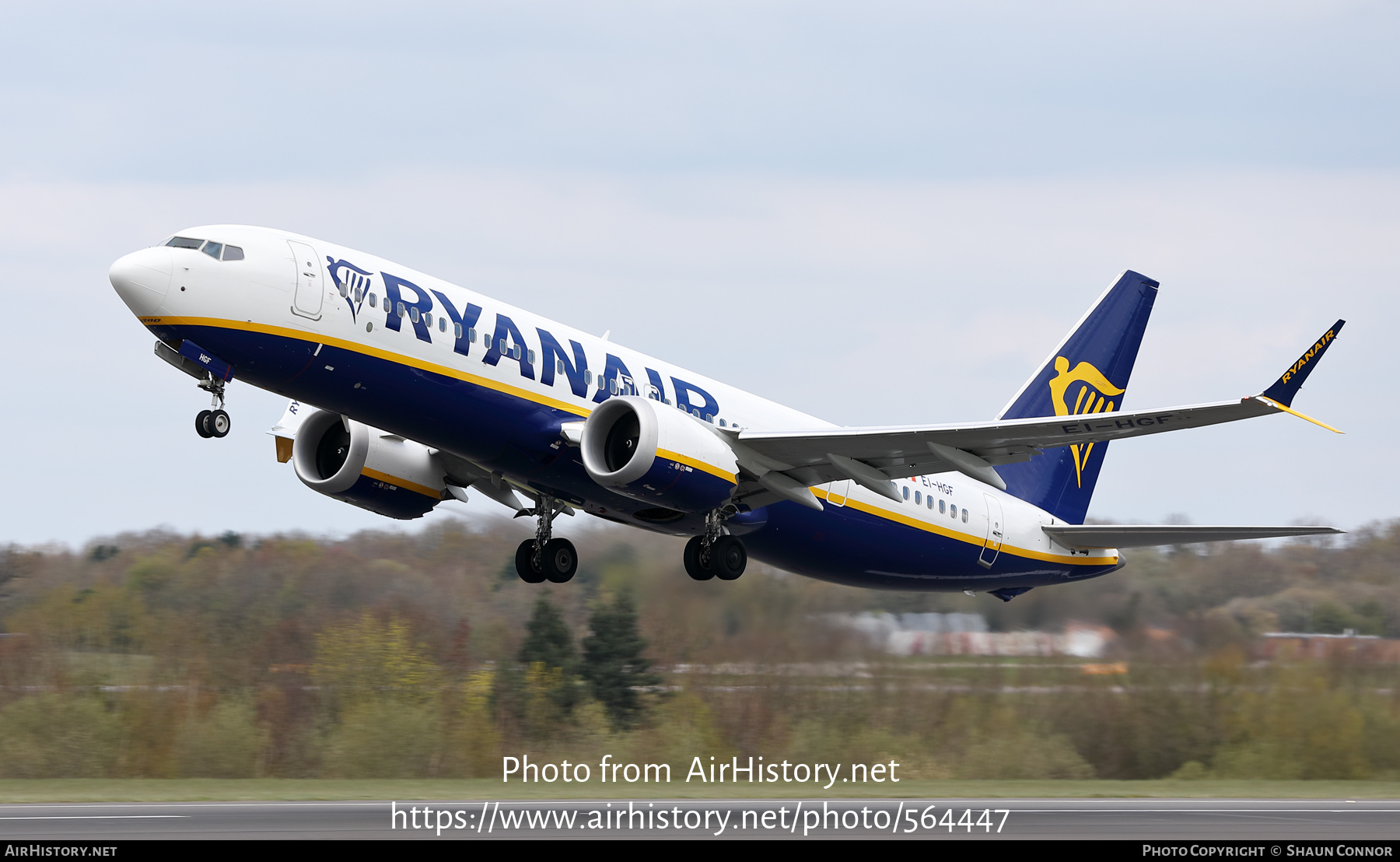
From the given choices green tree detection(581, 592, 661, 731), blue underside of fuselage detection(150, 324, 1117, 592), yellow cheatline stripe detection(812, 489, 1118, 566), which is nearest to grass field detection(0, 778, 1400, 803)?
green tree detection(581, 592, 661, 731)

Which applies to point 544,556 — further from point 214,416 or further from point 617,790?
point 214,416

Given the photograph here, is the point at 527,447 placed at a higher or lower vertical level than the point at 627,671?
higher

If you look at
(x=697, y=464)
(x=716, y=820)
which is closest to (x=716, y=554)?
(x=697, y=464)

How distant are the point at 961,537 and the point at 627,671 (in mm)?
9718

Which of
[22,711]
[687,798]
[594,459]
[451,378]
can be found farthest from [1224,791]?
[22,711]

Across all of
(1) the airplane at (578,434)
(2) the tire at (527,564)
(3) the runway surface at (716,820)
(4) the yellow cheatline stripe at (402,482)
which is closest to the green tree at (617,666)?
(2) the tire at (527,564)

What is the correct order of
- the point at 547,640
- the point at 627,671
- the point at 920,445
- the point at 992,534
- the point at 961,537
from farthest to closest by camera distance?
the point at 547,640 → the point at 627,671 → the point at 992,534 → the point at 961,537 → the point at 920,445

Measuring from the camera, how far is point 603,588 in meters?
34.4

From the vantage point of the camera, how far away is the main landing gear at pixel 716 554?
27906mm

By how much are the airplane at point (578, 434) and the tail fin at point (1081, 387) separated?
922 mm

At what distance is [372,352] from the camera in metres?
24.7

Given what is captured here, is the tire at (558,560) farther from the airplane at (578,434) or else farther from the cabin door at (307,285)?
the cabin door at (307,285)

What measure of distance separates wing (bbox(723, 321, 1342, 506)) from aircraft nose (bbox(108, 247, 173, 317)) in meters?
9.54

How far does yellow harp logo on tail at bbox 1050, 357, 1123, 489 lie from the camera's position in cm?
→ 3606
